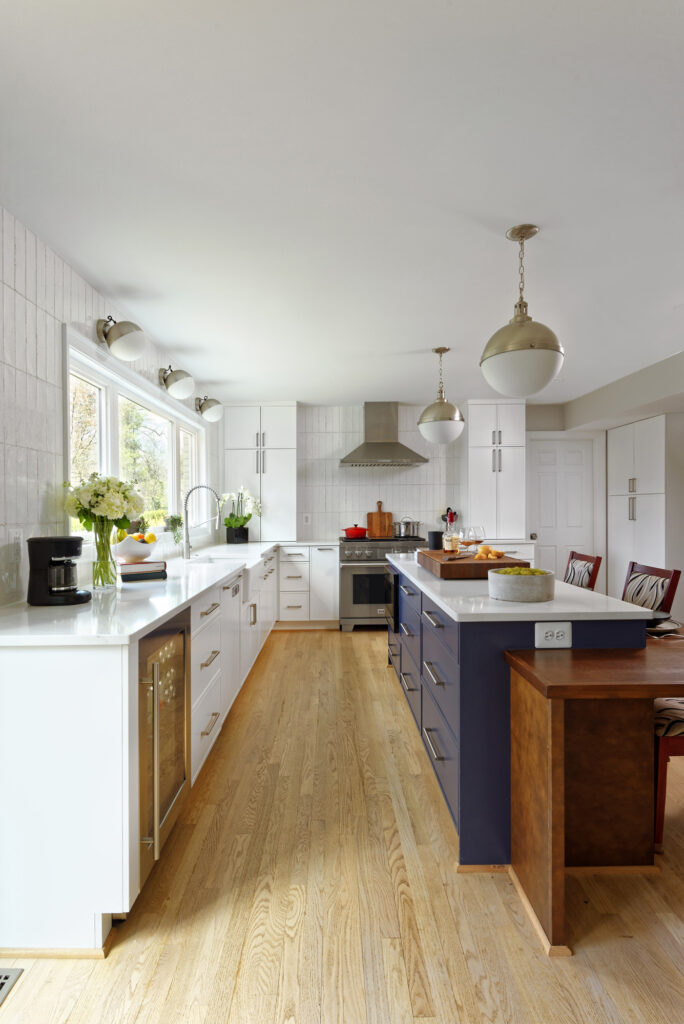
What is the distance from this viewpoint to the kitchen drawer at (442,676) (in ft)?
6.27

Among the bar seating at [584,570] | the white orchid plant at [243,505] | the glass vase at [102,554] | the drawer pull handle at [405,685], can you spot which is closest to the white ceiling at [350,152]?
the glass vase at [102,554]

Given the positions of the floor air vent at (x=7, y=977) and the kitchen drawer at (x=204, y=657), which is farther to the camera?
the kitchen drawer at (x=204, y=657)

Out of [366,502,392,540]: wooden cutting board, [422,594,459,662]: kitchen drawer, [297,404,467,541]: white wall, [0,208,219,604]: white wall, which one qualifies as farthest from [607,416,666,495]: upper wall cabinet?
[0,208,219,604]: white wall

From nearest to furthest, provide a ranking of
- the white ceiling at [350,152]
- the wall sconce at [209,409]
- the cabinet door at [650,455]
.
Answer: the white ceiling at [350,152], the wall sconce at [209,409], the cabinet door at [650,455]

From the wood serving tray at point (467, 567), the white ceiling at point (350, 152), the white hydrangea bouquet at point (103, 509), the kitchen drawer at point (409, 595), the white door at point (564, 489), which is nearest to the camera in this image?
the white ceiling at point (350, 152)

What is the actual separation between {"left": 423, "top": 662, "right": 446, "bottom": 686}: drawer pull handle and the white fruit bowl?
1.46 meters

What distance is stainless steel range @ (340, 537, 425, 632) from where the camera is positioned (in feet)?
18.1

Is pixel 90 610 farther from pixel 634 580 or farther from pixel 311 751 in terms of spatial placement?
pixel 634 580

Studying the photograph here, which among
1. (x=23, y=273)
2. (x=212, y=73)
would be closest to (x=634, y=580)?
(x=212, y=73)

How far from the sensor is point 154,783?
5.73 ft

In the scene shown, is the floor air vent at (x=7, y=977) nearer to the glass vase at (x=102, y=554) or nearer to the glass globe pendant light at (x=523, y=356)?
the glass vase at (x=102, y=554)

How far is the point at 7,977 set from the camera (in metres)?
1.44

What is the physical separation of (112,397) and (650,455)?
4.63 meters

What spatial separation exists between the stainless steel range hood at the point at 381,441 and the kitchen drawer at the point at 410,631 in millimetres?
2503
